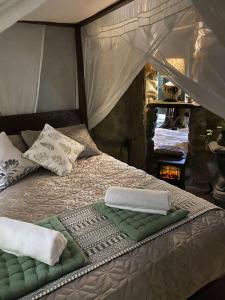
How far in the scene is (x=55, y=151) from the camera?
268 centimetres

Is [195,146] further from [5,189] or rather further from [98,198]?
[5,189]

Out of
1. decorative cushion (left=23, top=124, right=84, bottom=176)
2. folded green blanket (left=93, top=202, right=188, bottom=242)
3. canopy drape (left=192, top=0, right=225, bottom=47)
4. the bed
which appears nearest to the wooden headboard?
decorative cushion (left=23, top=124, right=84, bottom=176)

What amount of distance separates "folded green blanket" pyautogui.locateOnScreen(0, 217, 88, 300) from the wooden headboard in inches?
71.4

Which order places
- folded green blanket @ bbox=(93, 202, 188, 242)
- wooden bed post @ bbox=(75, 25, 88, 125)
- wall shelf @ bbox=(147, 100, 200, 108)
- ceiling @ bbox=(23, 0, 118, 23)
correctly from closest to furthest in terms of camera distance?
folded green blanket @ bbox=(93, 202, 188, 242)
ceiling @ bbox=(23, 0, 118, 23)
wooden bed post @ bbox=(75, 25, 88, 125)
wall shelf @ bbox=(147, 100, 200, 108)

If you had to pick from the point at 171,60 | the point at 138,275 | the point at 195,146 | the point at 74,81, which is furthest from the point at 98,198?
the point at 195,146

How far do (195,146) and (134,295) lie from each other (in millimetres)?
2865

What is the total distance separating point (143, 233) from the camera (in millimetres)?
1516

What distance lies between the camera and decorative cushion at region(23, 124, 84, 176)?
258 centimetres

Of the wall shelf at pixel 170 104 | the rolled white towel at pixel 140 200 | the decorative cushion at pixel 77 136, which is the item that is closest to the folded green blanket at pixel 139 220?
the rolled white towel at pixel 140 200

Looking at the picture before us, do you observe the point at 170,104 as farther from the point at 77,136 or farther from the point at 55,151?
the point at 55,151

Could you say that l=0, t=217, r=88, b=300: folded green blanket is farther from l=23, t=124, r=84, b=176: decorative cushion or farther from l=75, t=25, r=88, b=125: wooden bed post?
l=75, t=25, r=88, b=125: wooden bed post

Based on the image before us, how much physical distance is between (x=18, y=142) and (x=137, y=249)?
5.98ft

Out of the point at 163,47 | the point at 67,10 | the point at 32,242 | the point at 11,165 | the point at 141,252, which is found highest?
the point at 67,10

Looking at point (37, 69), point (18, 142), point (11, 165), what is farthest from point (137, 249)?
point (37, 69)
